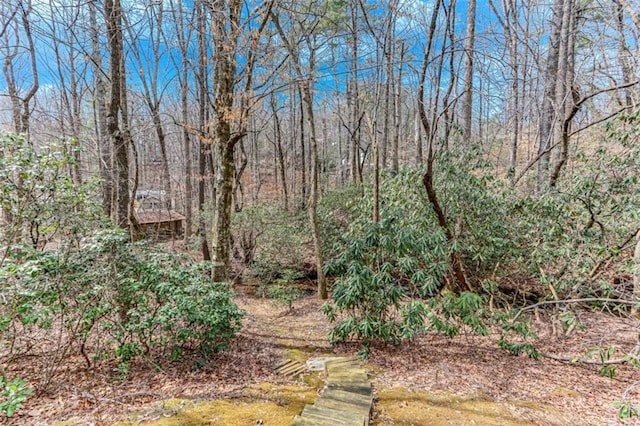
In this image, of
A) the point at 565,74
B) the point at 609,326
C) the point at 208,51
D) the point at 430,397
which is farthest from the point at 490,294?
the point at 208,51

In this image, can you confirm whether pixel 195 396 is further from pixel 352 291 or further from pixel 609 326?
pixel 609 326

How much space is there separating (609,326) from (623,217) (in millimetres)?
2347

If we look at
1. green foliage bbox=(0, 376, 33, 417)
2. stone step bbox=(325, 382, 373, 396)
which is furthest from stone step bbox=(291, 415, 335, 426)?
green foliage bbox=(0, 376, 33, 417)

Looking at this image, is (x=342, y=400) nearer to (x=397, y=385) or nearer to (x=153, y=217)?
(x=397, y=385)

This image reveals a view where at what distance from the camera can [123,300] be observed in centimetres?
348

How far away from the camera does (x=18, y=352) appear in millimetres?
3102

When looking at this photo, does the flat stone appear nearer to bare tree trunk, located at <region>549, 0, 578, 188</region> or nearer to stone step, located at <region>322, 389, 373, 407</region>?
stone step, located at <region>322, 389, 373, 407</region>

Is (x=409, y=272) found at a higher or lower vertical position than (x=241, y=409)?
higher

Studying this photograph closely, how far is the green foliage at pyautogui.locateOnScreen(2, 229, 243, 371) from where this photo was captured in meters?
2.88

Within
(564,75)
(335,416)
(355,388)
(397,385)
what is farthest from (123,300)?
(564,75)

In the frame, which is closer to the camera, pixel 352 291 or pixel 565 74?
pixel 352 291

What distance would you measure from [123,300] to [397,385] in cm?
329

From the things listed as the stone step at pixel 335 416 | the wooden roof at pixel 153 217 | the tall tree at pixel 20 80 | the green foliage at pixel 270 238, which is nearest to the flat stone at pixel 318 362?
the stone step at pixel 335 416

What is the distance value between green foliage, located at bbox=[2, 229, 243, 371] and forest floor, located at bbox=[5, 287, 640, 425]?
0.28 metres
